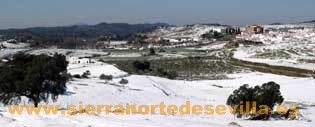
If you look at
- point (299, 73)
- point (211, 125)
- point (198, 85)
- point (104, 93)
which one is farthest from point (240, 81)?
point (211, 125)

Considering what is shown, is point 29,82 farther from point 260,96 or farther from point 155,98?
point 260,96

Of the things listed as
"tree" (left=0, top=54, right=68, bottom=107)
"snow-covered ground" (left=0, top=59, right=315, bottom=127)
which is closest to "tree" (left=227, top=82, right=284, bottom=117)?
"snow-covered ground" (left=0, top=59, right=315, bottom=127)

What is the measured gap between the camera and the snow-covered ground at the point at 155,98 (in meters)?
14.9

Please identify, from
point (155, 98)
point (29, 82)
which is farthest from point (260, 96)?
point (29, 82)

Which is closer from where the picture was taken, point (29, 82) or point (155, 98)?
point (29, 82)

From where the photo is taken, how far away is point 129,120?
16031 mm

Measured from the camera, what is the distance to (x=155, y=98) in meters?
36.2

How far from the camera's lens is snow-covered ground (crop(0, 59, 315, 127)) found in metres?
14.9

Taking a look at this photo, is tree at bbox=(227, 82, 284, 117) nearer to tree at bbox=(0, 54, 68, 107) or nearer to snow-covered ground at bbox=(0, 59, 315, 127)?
snow-covered ground at bbox=(0, 59, 315, 127)

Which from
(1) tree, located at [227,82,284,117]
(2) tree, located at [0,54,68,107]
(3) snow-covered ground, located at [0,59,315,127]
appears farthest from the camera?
(1) tree, located at [227,82,284,117]

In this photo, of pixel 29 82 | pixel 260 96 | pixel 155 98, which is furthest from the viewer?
pixel 155 98

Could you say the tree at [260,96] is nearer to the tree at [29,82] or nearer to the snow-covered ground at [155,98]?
the snow-covered ground at [155,98]

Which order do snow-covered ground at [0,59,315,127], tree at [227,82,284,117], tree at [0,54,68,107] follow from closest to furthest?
1. snow-covered ground at [0,59,315,127]
2. tree at [0,54,68,107]
3. tree at [227,82,284,117]

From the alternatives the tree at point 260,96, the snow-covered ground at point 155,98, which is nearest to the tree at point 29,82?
the snow-covered ground at point 155,98
